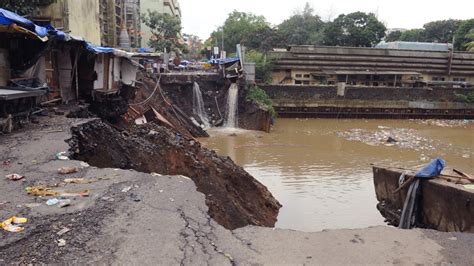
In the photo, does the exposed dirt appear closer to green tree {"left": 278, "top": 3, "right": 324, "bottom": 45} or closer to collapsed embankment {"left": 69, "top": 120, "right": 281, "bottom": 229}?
collapsed embankment {"left": 69, "top": 120, "right": 281, "bottom": 229}

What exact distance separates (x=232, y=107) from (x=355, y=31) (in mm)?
24004

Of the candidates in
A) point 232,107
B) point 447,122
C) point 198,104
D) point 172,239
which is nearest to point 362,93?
point 447,122

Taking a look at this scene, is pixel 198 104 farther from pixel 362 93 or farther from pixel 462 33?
pixel 462 33

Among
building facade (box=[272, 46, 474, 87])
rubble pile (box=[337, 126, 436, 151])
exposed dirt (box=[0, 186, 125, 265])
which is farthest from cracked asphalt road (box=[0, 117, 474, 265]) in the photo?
building facade (box=[272, 46, 474, 87])

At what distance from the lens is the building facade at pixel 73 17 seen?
15.7 m

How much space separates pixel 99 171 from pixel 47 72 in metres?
6.67

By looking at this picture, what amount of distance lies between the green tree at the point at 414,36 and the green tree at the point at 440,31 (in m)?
0.40

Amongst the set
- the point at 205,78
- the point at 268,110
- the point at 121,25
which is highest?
the point at 121,25

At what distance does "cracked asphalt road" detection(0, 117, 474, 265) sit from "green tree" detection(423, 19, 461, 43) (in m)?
52.2

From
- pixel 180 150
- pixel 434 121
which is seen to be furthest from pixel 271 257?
pixel 434 121

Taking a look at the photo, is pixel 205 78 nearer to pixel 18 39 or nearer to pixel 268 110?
pixel 268 110

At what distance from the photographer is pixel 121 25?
3073 cm

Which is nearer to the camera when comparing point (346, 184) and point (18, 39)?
point (18, 39)

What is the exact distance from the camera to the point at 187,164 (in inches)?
295
